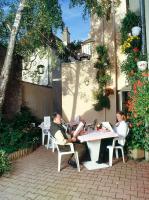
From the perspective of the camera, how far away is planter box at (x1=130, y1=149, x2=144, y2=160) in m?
7.83

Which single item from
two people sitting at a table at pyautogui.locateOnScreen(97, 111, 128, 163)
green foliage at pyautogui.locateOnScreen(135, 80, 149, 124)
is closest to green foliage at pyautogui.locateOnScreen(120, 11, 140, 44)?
two people sitting at a table at pyautogui.locateOnScreen(97, 111, 128, 163)

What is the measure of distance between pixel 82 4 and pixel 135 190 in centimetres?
634

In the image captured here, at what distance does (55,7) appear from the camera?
8633 millimetres

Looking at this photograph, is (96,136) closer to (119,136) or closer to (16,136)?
(119,136)

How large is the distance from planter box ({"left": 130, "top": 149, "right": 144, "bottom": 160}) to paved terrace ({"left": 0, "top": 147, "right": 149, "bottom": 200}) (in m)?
0.37

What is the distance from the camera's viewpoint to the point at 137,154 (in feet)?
25.7

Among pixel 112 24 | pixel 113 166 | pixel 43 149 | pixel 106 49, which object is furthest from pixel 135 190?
pixel 112 24

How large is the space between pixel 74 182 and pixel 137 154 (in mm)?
2685

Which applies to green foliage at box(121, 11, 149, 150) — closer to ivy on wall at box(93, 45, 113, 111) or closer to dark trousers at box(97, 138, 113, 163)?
dark trousers at box(97, 138, 113, 163)

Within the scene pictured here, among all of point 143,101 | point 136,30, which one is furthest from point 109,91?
point 143,101

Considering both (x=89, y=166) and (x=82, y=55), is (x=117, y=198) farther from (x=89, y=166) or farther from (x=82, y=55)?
(x=82, y=55)

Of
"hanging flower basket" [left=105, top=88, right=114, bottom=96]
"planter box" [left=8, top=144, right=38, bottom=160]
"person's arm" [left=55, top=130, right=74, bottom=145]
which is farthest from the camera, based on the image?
"hanging flower basket" [left=105, top=88, right=114, bottom=96]

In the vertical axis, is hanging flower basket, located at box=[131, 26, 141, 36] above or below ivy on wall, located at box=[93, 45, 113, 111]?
above

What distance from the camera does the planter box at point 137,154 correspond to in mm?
7832
